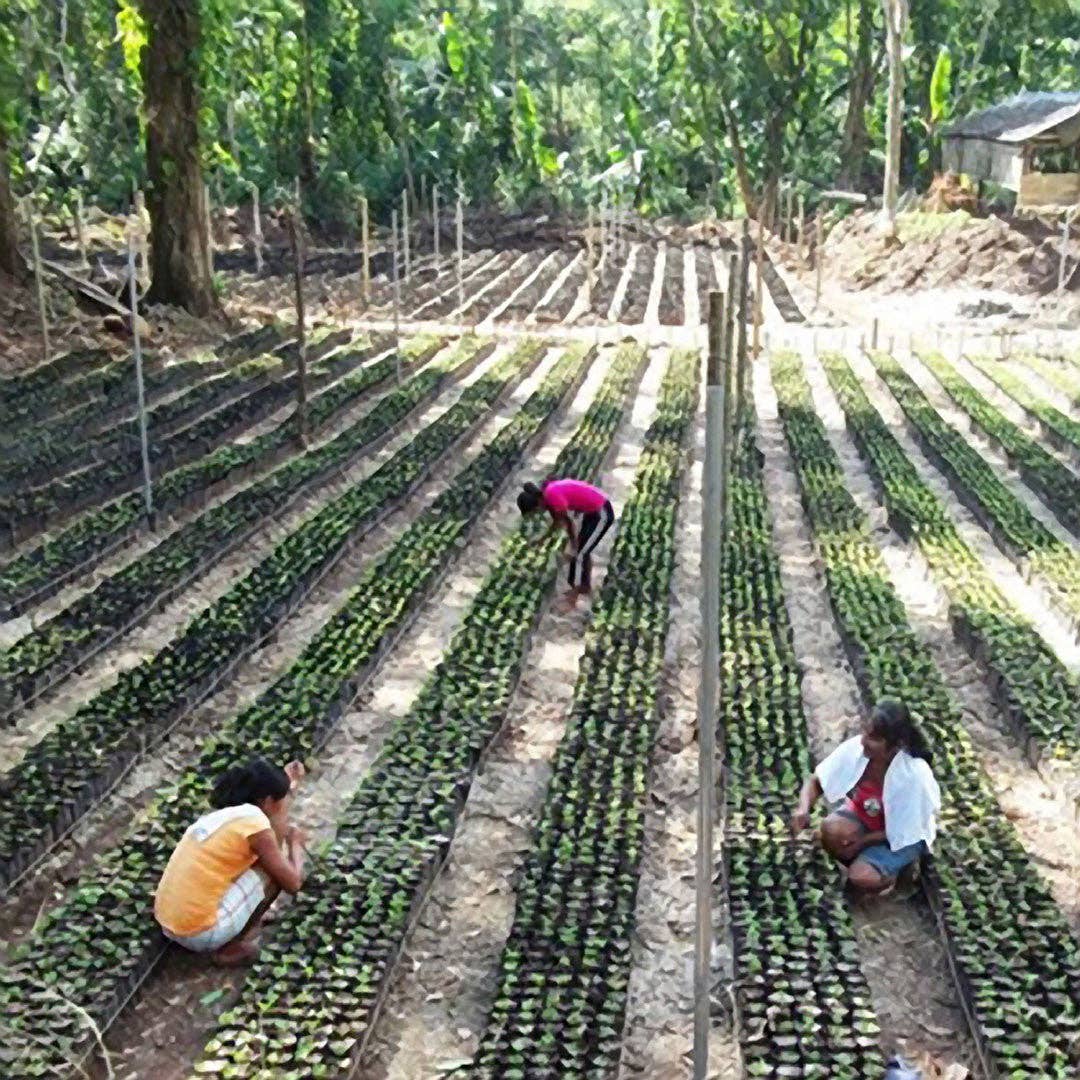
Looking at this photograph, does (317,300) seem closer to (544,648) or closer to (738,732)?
(544,648)

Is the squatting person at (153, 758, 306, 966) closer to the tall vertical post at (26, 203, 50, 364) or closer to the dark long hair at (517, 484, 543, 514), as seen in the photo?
the dark long hair at (517, 484, 543, 514)

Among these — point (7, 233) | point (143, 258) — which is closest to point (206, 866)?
point (7, 233)

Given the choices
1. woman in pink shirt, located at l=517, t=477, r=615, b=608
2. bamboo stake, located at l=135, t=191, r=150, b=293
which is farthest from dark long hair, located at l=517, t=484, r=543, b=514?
bamboo stake, located at l=135, t=191, r=150, b=293

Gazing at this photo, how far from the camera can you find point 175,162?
1819 centimetres

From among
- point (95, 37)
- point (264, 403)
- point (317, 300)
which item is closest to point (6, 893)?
point (264, 403)

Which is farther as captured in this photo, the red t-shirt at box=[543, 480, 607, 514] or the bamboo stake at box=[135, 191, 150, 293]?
the bamboo stake at box=[135, 191, 150, 293]

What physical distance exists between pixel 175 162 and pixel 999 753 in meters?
15.0

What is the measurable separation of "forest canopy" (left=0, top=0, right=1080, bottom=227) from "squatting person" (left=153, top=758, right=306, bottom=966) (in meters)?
25.3

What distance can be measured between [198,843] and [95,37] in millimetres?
22867

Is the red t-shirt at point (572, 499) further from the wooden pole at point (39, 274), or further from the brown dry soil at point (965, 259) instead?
the brown dry soil at point (965, 259)

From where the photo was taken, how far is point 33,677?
291 inches

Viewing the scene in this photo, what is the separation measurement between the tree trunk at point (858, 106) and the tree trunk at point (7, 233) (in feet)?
80.0

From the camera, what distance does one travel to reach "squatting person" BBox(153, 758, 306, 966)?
4.86 metres

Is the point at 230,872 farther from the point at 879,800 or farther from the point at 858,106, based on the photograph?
the point at 858,106
